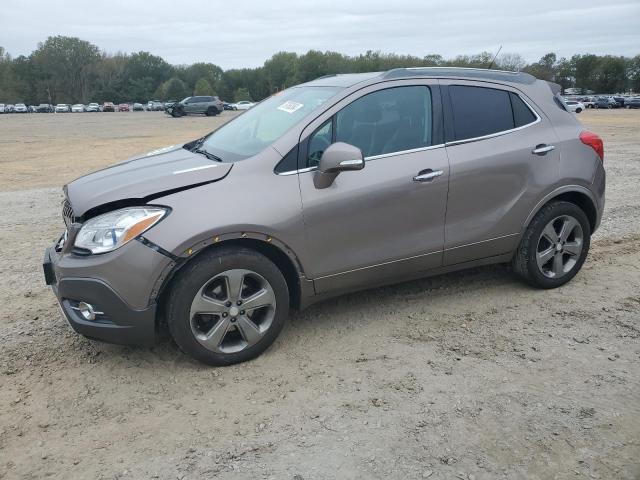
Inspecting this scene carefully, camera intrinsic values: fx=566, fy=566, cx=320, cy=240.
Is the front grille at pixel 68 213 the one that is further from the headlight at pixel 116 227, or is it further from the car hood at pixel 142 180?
the headlight at pixel 116 227

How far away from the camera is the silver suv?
3391 millimetres

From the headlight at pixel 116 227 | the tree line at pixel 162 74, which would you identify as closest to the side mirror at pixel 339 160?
the headlight at pixel 116 227

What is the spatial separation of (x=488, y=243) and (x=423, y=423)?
1878 mm

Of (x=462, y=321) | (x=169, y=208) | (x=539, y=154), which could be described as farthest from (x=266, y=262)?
(x=539, y=154)

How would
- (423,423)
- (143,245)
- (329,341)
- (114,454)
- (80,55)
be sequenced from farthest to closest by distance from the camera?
1. (80,55)
2. (329,341)
3. (143,245)
4. (423,423)
5. (114,454)

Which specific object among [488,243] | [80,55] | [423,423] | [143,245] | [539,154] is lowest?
[423,423]

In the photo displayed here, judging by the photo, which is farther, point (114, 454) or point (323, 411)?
point (323, 411)

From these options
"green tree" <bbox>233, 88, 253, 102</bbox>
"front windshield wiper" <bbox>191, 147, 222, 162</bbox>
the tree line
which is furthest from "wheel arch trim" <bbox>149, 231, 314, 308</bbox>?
"green tree" <bbox>233, 88, 253, 102</bbox>

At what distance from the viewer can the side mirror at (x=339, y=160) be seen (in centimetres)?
360

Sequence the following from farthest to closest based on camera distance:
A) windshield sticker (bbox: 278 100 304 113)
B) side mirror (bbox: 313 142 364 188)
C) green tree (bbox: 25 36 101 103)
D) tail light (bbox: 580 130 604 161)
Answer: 1. green tree (bbox: 25 36 101 103)
2. tail light (bbox: 580 130 604 161)
3. windshield sticker (bbox: 278 100 304 113)
4. side mirror (bbox: 313 142 364 188)

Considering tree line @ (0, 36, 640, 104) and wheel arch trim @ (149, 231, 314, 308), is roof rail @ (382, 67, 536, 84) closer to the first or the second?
wheel arch trim @ (149, 231, 314, 308)

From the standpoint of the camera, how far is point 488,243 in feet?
14.6

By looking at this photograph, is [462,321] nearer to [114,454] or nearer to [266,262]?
[266,262]

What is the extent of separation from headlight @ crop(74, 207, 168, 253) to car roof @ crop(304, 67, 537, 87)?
1.75m
